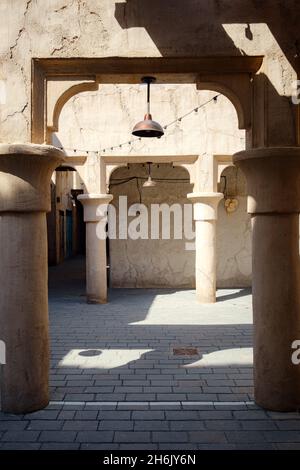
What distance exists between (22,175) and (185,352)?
3.94m

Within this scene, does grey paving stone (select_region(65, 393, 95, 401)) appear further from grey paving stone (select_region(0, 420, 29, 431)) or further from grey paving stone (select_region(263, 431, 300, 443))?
grey paving stone (select_region(263, 431, 300, 443))

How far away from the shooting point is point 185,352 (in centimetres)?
690

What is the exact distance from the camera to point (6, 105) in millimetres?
4461

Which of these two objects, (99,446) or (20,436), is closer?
(99,446)

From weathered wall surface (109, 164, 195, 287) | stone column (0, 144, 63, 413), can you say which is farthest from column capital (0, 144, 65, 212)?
weathered wall surface (109, 164, 195, 287)

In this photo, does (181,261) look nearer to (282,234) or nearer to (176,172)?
(176,172)

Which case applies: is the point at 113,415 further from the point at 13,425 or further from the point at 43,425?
the point at 13,425

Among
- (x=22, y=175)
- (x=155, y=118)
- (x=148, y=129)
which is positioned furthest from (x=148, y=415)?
(x=155, y=118)

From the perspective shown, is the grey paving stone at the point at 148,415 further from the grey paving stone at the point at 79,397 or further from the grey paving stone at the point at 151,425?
the grey paving stone at the point at 79,397

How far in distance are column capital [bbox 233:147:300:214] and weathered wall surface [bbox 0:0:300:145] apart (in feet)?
0.78

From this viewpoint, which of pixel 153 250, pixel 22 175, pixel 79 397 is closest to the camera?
pixel 22 175

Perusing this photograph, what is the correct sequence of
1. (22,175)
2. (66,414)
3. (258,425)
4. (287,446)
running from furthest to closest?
(66,414) → (22,175) → (258,425) → (287,446)

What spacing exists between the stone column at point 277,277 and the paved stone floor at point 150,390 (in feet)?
1.00

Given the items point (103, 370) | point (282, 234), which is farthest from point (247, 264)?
point (282, 234)
